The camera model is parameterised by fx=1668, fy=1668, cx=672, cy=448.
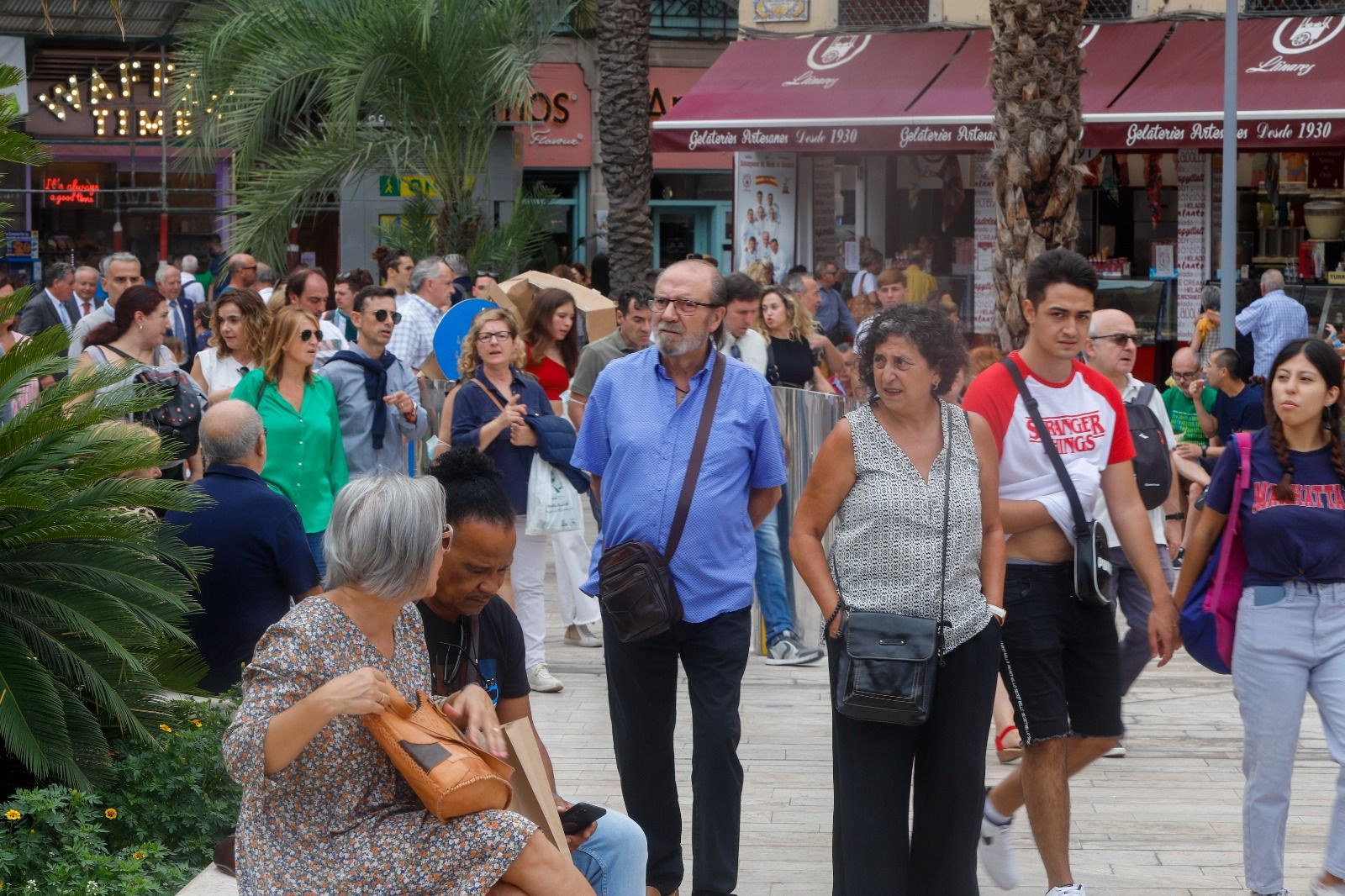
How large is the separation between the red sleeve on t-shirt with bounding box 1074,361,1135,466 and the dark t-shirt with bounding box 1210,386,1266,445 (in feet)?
21.2

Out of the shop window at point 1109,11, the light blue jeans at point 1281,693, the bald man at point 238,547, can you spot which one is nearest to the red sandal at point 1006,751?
the light blue jeans at point 1281,693

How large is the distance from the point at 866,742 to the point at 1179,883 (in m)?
1.79

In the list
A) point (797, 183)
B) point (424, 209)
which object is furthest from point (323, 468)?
point (797, 183)

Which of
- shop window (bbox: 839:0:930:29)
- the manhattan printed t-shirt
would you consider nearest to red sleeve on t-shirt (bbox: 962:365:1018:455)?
the manhattan printed t-shirt

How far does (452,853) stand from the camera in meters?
3.36

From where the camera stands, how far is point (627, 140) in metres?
17.9

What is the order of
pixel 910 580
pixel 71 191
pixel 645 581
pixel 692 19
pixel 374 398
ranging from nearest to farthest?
1. pixel 910 580
2. pixel 645 581
3. pixel 374 398
4. pixel 71 191
5. pixel 692 19

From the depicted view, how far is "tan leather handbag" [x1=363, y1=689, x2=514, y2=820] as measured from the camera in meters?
3.30

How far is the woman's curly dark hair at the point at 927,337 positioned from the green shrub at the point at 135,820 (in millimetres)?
2462

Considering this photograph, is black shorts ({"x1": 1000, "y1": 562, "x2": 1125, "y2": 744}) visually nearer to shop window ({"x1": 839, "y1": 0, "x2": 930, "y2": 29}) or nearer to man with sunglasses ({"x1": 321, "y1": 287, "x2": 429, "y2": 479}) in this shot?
man with sunglasses ({"x1": 321, "y1": 287, "x2": 429, "y2": 479})

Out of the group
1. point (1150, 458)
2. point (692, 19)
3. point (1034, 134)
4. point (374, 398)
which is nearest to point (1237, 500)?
point (1150, 458)

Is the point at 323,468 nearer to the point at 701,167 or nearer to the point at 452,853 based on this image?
the point at 452,853

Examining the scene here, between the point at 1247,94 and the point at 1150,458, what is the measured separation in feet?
44.9

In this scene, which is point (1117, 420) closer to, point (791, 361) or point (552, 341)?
point (552, 341)
